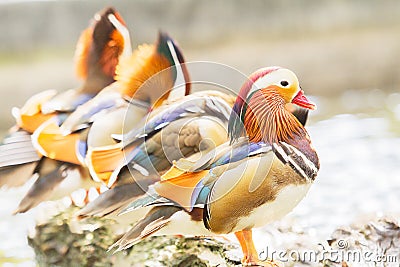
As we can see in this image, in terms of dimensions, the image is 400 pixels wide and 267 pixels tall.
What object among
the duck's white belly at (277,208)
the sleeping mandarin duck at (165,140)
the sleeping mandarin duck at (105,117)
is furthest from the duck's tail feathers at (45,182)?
the duck's white belly at (277,208)

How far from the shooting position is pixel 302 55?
102 centimetres

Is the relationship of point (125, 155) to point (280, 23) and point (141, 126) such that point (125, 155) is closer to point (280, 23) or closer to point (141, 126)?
point (141, 126)

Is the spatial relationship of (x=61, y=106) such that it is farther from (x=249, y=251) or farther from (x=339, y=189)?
(x=339, y=189)

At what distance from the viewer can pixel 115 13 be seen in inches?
39.4

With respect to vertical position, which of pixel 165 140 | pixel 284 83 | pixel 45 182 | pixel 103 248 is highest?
pixel 284 83

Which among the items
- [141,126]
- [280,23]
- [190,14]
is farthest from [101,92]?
[280,23]

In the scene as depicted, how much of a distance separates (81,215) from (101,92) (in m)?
0.22

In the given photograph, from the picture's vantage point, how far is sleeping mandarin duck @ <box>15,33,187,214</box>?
96 cm

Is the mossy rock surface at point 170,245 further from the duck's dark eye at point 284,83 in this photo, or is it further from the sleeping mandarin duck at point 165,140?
the duck's dark eye at point 284,83

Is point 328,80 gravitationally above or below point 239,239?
above

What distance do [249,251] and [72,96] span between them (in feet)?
1.36

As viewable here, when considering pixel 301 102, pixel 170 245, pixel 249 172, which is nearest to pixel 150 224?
pixel 170 245

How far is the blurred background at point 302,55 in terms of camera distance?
39.4 inches

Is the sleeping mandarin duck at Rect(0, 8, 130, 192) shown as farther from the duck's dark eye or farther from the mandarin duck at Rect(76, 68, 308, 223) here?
the duck's dark eye
